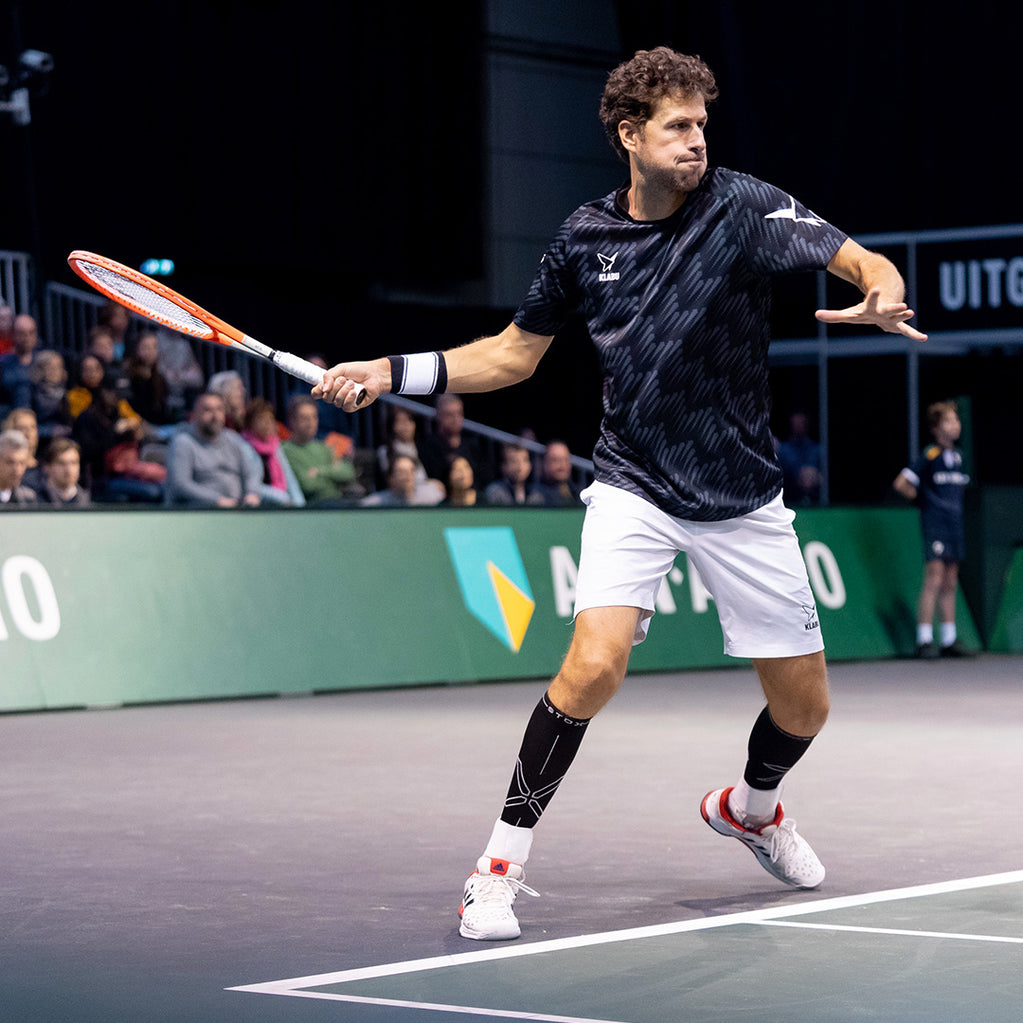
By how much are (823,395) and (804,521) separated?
8.10 meters

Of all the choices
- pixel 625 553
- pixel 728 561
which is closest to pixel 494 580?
pixel 728 561

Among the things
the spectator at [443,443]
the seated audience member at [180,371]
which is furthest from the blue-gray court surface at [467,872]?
the seated audience member at [180,371]

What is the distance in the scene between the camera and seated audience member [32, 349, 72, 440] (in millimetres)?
16609

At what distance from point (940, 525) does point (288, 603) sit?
21.7ft

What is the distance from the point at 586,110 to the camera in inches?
1110

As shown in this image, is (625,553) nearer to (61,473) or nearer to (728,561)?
(728,561)

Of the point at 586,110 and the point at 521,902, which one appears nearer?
the point at 521,902

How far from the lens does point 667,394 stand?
19.8 ft

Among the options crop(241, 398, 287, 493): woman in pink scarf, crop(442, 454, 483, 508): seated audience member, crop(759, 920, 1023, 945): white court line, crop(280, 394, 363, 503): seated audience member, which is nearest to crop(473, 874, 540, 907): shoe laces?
crop(759, 920, 1023, 945): white court line

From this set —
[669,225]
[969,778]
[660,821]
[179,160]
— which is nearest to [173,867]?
[660,821]

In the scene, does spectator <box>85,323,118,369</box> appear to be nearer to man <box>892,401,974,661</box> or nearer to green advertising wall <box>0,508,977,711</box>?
green advertising wall <box>0,508,977,711</box>

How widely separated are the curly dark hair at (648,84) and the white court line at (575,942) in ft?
7.31

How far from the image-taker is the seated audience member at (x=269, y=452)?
16.0 meters

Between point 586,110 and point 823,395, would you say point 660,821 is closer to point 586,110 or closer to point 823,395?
point 823,395
